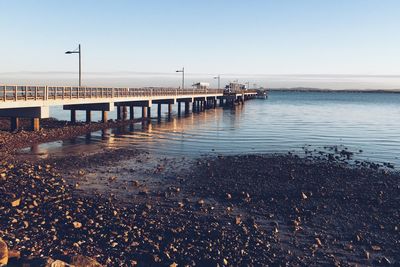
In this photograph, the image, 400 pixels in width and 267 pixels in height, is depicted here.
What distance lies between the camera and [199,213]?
12.7 metres

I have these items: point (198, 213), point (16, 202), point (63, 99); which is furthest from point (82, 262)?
point (63, 99)

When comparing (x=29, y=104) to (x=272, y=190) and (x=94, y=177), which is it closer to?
(x=94, y=177)

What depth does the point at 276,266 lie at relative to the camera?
29.7 ft

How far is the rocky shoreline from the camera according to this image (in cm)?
949

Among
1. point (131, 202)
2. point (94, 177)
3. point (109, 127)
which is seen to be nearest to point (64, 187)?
point (94, 177)

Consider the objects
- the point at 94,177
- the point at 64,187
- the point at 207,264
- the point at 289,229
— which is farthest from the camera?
the point at 94,177

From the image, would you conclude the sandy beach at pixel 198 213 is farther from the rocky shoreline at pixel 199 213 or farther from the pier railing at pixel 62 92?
the pier railing at pixel 62 92

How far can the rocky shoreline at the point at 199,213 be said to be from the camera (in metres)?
9.49

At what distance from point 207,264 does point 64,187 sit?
838 cm

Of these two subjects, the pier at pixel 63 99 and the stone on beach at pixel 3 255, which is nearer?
the stone on beach at pixel 3 255

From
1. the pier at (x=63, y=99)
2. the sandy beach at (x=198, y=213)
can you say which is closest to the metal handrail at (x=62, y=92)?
the pier at (x=63, y=99)

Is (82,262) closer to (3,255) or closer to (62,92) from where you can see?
(3,255)

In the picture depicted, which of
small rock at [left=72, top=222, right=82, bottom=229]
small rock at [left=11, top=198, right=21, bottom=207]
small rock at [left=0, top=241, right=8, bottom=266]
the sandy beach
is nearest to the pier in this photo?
the sandy beach

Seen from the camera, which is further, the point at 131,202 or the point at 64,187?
the point at 64,187
